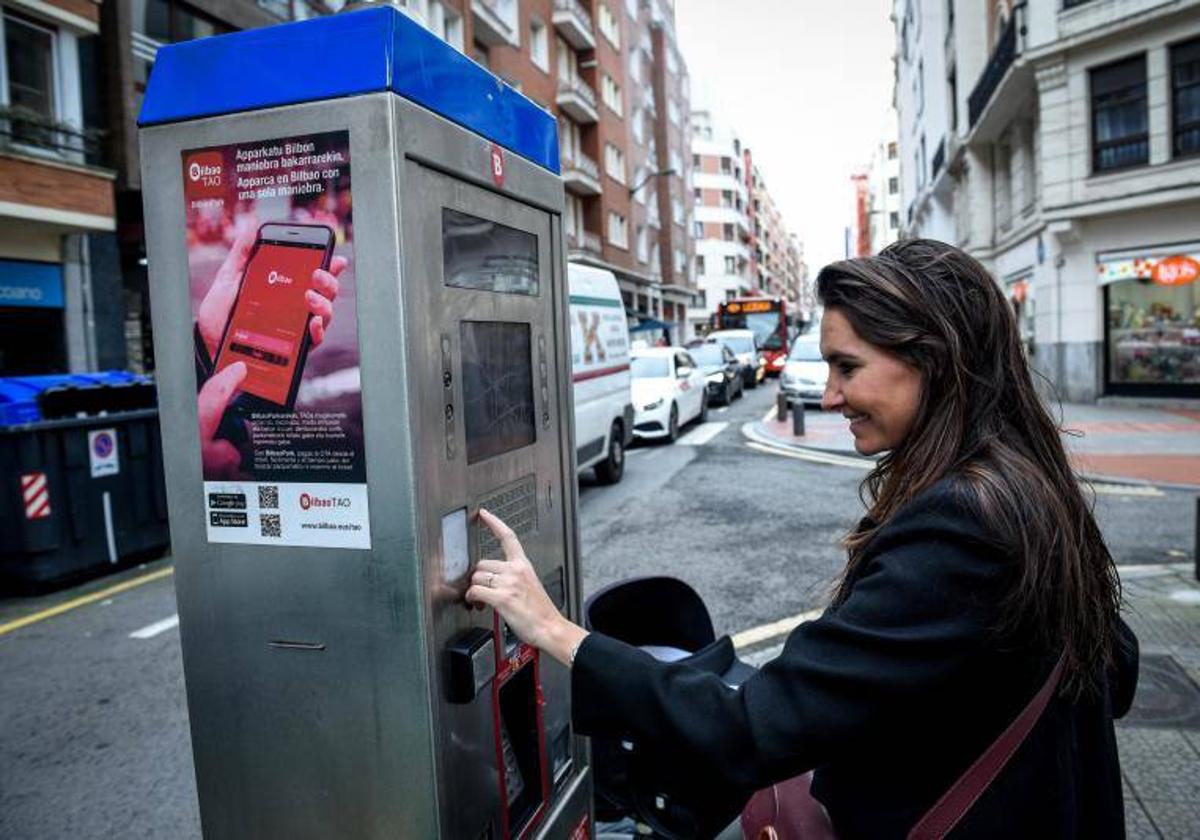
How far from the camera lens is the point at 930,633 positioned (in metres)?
1.15

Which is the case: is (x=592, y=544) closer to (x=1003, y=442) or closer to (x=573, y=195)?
(x=1003, y=442)

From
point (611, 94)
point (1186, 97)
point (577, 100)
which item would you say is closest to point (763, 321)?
point (577, 100)

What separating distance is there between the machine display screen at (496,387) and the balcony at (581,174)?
29887 mm

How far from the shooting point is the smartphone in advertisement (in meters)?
1.61

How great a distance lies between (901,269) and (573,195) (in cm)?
3459

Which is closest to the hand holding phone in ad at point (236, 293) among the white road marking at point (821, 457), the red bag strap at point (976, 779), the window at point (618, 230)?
the red bag strap at point (976, 779)

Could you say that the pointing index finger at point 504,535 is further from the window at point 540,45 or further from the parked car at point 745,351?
the window at point 540,45

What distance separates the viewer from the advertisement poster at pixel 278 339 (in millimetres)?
1605

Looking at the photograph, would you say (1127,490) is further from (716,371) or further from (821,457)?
(716,371)

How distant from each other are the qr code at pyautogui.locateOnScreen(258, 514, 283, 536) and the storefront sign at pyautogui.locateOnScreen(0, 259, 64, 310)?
13.8 metres

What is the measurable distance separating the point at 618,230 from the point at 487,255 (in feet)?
123

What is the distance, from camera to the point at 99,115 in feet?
46.3

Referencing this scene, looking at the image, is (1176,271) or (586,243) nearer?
(1176,271)

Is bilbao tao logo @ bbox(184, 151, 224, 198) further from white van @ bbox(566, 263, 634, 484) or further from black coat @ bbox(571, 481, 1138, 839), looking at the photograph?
white van @ bbox(566, 263, 634, 484)
